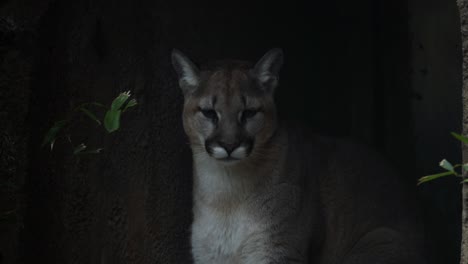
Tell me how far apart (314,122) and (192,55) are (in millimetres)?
2009

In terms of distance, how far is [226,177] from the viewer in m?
5.43

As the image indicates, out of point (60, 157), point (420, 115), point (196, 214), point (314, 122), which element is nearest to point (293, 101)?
point (314, 122)

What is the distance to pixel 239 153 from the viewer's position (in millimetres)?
5055

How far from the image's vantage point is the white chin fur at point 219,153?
5.02 meters

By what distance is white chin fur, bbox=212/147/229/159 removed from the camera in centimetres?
502

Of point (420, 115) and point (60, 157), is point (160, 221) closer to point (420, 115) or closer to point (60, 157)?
point (60, 157)

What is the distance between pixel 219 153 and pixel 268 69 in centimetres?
82

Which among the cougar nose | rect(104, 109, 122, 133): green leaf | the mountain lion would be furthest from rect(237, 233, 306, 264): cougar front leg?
rect(104, 109, 122, 133): green leaf

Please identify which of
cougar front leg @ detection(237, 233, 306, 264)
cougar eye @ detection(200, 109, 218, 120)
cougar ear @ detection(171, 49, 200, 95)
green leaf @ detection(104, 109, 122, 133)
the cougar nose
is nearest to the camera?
green leaf @ detection(104, 109, 122, 133)

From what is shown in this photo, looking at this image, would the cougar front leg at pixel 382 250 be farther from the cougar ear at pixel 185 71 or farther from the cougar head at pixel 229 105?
the cougar ear at pixel 185 71

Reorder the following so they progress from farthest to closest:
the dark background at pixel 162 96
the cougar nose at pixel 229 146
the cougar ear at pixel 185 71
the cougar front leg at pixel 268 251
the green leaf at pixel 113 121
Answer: the cougar ear at pixel 185 71 < the cougar front leg at pixel 268 251 < the cougar nose at pixel 229 146 < the dark background at pixel 162 96 < the green leaf at pixel 113 121

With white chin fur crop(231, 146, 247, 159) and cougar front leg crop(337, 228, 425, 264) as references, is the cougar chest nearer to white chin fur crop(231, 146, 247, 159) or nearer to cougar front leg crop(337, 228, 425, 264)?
white chin fur crop(231, 146, 247, 159)

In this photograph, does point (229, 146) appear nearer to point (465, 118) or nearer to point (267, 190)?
point (267, 190)

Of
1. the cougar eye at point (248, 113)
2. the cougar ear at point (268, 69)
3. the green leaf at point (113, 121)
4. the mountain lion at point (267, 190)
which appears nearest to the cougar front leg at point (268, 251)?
the mountain lion at point (267, 190)
